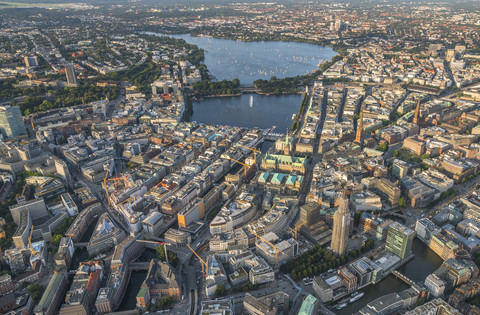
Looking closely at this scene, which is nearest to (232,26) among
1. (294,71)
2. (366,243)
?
(294,71)

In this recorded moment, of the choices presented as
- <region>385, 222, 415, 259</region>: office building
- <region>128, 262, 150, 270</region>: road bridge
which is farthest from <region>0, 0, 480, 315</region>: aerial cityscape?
<region>385, 222, 415, 259</region>: office building

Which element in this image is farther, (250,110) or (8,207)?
(250,110)

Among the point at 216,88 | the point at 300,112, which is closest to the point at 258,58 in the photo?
the point at 216,88

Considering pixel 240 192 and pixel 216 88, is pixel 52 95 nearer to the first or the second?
pixel 216 88

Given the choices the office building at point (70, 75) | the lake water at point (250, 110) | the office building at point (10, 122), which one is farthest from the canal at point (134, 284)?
the office building at point (70, 75)

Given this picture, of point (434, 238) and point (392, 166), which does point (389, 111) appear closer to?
point (392, 166)

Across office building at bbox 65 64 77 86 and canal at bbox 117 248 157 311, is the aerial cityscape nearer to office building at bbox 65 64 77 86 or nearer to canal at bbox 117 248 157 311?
canal at bbox 117 248 157 311

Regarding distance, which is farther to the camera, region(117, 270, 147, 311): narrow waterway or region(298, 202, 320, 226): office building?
region(298, 202, 320, 226): office building
